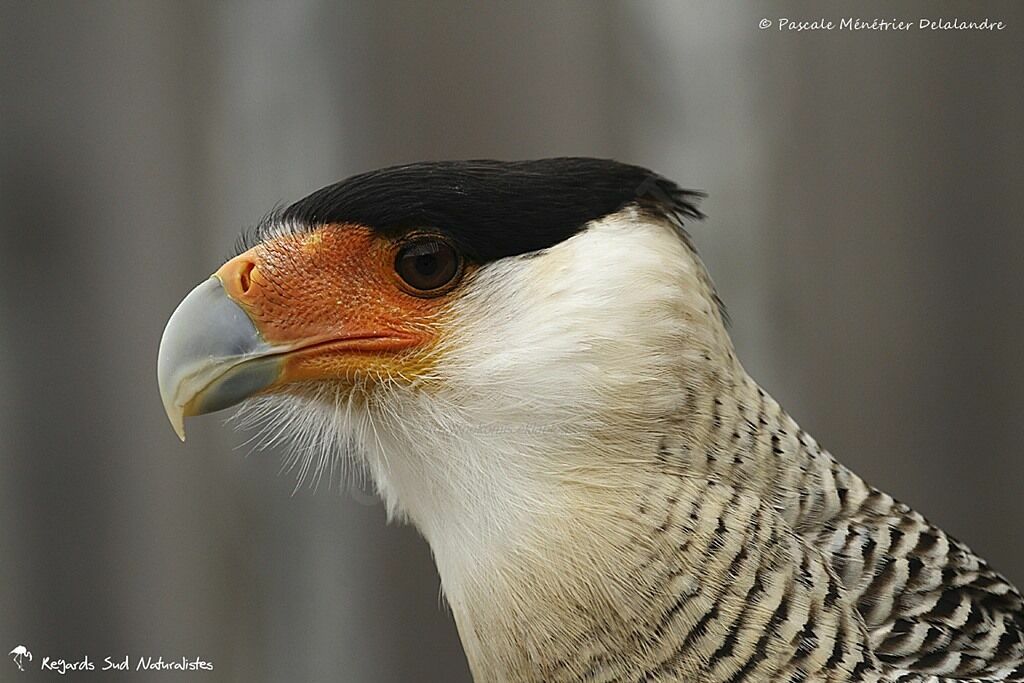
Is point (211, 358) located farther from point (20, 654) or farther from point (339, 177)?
point (20, 654)

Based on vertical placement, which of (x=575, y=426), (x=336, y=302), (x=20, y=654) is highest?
(x=336, y=302)

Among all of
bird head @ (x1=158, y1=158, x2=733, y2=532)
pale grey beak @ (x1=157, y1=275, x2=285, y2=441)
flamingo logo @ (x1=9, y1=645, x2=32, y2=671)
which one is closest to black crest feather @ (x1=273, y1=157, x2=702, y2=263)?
bird head @ (x1=158, y1=158, x2=733, y2=532)

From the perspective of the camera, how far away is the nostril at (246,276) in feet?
2.93

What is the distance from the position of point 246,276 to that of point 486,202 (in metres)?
0.22

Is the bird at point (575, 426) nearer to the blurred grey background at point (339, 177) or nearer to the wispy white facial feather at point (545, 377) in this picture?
the wispy white facial feather at point (545, 377)

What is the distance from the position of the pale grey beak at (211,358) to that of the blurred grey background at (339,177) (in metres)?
0.41

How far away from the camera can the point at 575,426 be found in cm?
85

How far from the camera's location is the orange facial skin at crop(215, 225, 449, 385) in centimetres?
89

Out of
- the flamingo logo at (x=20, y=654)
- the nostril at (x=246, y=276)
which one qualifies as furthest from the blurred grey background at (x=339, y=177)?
the nostril at (x=246, y=276)

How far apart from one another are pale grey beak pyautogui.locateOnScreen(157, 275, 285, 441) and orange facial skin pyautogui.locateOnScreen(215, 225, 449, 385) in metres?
0.01

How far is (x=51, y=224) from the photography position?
1271mm

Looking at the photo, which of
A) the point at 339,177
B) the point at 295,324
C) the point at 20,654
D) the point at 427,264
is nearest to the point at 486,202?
the point at 427,264

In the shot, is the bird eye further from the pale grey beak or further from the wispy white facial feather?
the pale grey beak

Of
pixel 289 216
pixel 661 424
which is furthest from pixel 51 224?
pixel 661 424
